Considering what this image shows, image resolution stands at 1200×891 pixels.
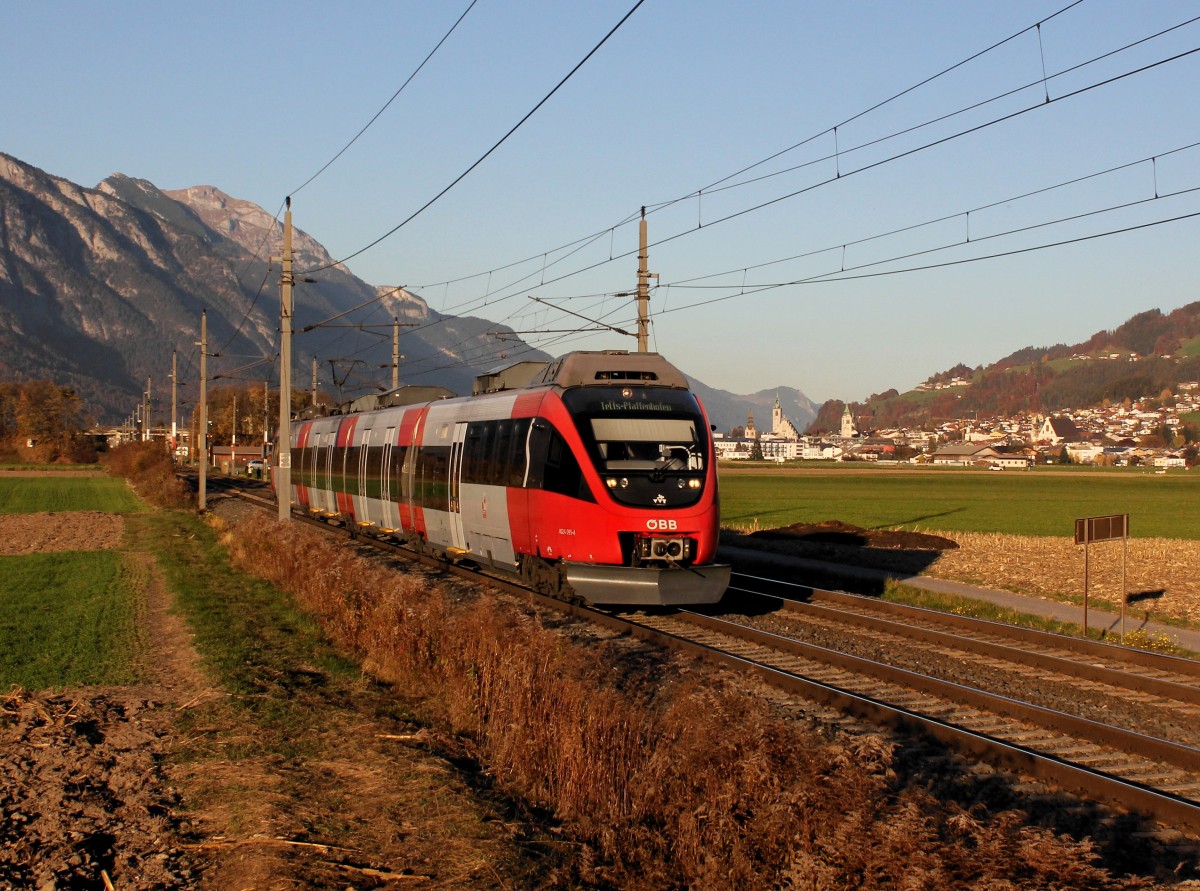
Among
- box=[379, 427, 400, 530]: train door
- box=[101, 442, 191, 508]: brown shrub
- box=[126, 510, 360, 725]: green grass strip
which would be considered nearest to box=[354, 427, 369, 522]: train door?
box=[379, 427, 400, 530]: train door

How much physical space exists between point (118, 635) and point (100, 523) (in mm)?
30393

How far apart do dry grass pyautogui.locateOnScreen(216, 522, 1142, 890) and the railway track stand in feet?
7.46

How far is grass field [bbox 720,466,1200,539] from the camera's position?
157ft

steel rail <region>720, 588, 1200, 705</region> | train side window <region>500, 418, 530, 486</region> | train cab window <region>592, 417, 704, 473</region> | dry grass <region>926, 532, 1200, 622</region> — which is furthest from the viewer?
dry grass <region>926, 532, 1200, 622</region>

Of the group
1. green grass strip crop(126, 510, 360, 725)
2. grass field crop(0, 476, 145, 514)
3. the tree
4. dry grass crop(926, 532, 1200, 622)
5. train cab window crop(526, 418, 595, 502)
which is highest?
the tree

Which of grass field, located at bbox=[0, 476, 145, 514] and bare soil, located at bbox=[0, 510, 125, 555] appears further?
grass field, located at bbox=[0, 476, 145, 514]

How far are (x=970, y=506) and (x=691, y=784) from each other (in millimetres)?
60897

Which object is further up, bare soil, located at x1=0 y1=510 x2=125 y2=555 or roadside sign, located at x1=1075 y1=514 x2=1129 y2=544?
roadside sign, located at x1=1075 y1=514 x2=1129 y2=544

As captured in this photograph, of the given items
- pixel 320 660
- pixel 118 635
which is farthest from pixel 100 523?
pixel 320 660

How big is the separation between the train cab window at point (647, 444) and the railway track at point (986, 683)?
2401 mm

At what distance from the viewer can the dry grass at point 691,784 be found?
595 centimetres

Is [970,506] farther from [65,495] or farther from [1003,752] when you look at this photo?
[1003,752]

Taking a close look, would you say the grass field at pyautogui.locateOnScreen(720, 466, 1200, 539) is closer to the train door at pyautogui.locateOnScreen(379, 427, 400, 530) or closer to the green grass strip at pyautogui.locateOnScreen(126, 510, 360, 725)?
the train door at pyautogui.locateOnScreen(379, 427, 400, 530)

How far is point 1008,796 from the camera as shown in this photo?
29.7 feet
